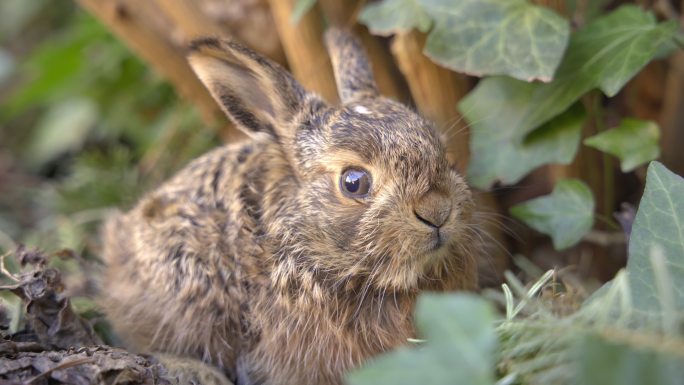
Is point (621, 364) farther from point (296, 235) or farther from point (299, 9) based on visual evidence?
point (299, 9)

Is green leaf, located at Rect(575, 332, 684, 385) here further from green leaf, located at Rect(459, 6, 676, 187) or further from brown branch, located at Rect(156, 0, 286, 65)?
brown branch, located at Rect(156, 0, 286, 65)

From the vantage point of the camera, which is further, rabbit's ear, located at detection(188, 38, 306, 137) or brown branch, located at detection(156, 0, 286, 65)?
brown branch, located at detection(156, 0, 286, 65)

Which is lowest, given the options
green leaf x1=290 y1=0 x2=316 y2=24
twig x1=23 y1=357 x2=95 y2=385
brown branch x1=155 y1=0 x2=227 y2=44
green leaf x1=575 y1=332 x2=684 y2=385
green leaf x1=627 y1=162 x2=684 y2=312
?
twig x1=23 y1=357 x2=95 y2=385

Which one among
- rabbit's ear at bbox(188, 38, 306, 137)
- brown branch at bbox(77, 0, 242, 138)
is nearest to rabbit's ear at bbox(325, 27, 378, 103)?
rabbit's ear at bbox(188, 38, 306, 137)

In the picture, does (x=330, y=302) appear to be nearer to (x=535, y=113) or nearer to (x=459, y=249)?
(x=459, y=249)

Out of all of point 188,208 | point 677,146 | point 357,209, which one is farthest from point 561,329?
point 677,146
